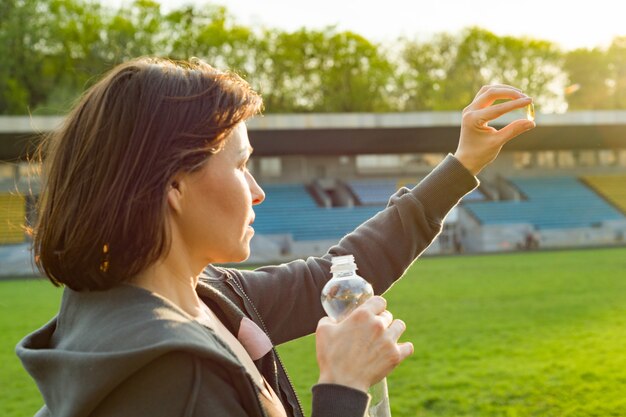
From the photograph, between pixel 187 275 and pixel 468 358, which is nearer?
pixel 187 275

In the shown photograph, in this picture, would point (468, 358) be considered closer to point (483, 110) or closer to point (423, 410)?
point (423, 410)

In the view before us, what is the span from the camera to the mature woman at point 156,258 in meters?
1.34

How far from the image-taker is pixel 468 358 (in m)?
8.39

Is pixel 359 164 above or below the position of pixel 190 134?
below

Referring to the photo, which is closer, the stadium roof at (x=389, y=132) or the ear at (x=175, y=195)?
the ear at (x=175, y=195)

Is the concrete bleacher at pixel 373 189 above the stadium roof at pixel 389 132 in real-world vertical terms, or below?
below

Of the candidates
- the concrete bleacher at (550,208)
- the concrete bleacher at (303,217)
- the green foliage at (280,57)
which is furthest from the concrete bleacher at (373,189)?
the green foliage at (280,57)

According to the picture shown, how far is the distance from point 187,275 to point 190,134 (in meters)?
0.29

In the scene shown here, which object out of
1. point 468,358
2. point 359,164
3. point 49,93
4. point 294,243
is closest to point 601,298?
point 468,358

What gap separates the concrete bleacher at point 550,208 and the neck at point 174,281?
109ft

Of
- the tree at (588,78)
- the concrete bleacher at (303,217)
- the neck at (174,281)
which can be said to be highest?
the neck at (174,281)

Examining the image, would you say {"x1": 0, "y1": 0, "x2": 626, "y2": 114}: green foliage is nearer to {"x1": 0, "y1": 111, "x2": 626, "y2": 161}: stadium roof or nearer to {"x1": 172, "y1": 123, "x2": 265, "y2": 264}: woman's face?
{"x1": 0, "y1": 111, "x2": 626, "y2": 161}: stadium roof

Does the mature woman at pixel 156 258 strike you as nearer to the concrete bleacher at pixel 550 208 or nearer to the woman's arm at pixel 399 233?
the woman's arm at pixel 399 233

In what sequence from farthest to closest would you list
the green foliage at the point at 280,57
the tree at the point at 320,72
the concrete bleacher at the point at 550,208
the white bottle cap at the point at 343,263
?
the tree at the point at 320,72, the green foliage at the point at 280,57, the concrete bleacher at the point at 550,208, the white bottle cap at the point at 343,263
